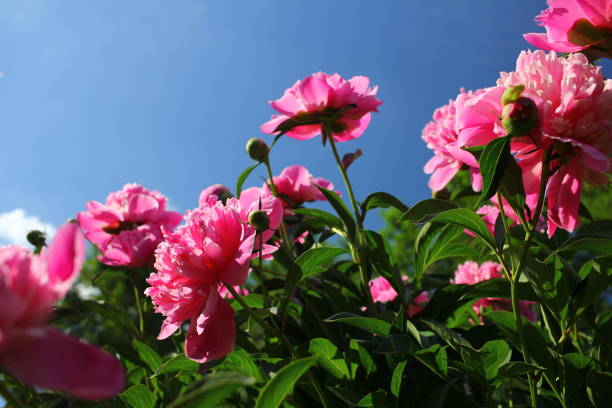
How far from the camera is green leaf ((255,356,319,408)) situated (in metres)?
0.45

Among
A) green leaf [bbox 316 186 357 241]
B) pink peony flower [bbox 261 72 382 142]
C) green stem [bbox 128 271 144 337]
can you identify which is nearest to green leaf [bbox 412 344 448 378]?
green leaf [bbox 316 186 357 241]

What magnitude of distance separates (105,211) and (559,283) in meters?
1.15

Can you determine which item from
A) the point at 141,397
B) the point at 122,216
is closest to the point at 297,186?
the point at 122,216

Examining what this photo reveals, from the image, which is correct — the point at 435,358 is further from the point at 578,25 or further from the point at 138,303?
the point at 138,303

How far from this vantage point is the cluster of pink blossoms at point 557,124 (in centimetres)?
64

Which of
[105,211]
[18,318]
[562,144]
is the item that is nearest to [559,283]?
[562,144]

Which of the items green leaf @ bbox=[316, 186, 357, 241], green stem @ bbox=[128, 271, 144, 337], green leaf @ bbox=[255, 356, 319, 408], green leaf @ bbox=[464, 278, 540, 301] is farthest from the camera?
green stem @ bbox=[128, 271, 144, 337]

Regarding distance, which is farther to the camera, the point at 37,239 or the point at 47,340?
the point at 37,239

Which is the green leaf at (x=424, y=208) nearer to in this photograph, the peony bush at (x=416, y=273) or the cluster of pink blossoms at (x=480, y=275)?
the peony bush at (x=416, y=273)

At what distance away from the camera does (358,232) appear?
39.9 inches

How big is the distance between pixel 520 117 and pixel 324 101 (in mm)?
595

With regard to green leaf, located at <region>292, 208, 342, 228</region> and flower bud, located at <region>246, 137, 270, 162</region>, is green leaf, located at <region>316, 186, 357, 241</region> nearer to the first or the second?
green leaf, located at <region>292, 208, 342, 228</region>

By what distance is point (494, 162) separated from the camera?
2.06 ft

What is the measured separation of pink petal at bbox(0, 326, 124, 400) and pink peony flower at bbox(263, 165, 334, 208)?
103 centimetres
